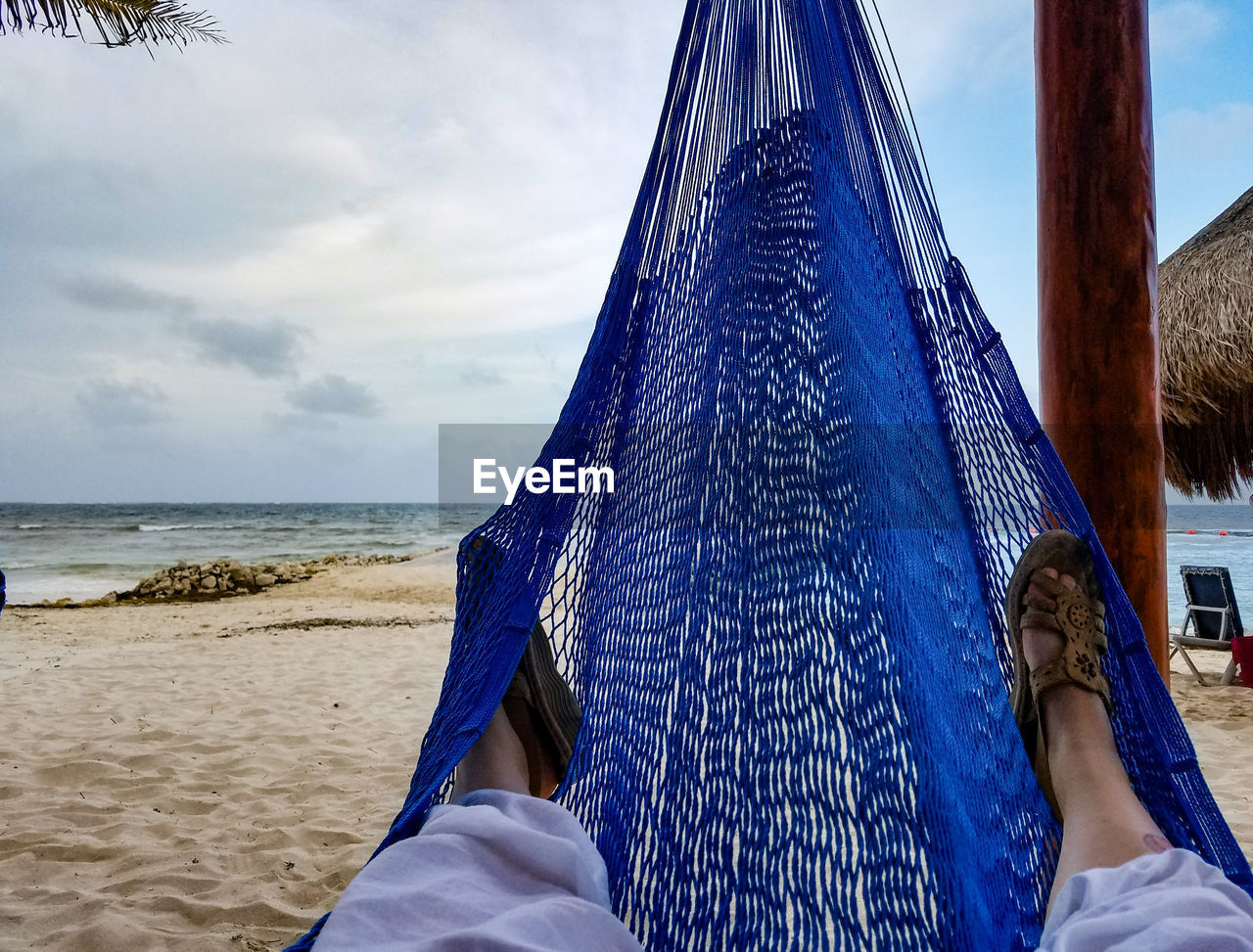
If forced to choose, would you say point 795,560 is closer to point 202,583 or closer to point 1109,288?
point 1109,288

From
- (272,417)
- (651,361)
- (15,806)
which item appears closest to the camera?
(651,361)

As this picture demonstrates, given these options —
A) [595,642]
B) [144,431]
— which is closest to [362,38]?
[595,642]

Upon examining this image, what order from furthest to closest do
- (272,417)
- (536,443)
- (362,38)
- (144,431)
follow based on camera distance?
1. (272,417)
2. (144,431)
3. (536,443)
4. (362,38)

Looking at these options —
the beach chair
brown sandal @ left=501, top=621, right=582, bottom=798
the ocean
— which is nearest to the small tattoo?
brown sandal @ left=501, top=621, right=582, bottom=798

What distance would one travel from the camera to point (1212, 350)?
2977mm

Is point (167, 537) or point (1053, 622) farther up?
point (1053, 622)

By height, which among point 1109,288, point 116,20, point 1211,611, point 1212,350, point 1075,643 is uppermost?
point 116,20

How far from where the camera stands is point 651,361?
3.88 ft

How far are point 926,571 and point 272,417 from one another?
1928cm

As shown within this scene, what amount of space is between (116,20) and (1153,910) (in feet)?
9.03

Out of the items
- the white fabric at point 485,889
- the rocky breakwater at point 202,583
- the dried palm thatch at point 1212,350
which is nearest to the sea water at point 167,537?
the rocky breakwater at point 202,583

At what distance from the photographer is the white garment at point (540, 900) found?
1.68 feet

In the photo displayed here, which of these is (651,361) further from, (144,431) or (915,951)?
(144,431)

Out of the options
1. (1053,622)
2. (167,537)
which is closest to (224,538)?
(167,537)
